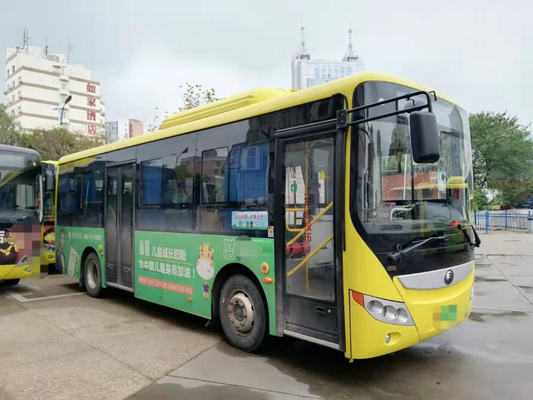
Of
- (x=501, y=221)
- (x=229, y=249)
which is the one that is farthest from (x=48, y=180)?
(x=501, y=221)

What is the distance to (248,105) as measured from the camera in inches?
227

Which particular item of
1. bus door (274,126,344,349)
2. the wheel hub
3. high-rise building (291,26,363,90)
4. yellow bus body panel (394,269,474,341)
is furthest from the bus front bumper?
high-rise building (291,26,363,90)

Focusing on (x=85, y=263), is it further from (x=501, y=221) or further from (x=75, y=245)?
(x=501, y=221)

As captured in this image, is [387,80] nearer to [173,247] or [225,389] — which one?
[225,389]

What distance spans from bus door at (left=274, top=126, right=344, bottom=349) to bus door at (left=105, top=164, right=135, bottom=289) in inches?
144

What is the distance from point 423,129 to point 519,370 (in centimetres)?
298

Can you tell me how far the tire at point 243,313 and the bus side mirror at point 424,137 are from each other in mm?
2459

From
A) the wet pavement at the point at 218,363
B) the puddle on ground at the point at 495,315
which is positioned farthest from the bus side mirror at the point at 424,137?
the puddle on ground at the point at 495,315

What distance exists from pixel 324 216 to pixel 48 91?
3789 inches

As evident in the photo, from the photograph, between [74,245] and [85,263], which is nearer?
[85,263]

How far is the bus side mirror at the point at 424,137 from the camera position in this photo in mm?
3611

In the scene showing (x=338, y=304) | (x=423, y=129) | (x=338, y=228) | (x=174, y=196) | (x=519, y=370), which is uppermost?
(x=423, y=129)

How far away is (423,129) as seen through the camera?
3.63 m

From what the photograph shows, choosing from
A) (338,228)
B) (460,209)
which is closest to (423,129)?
(338,228)
